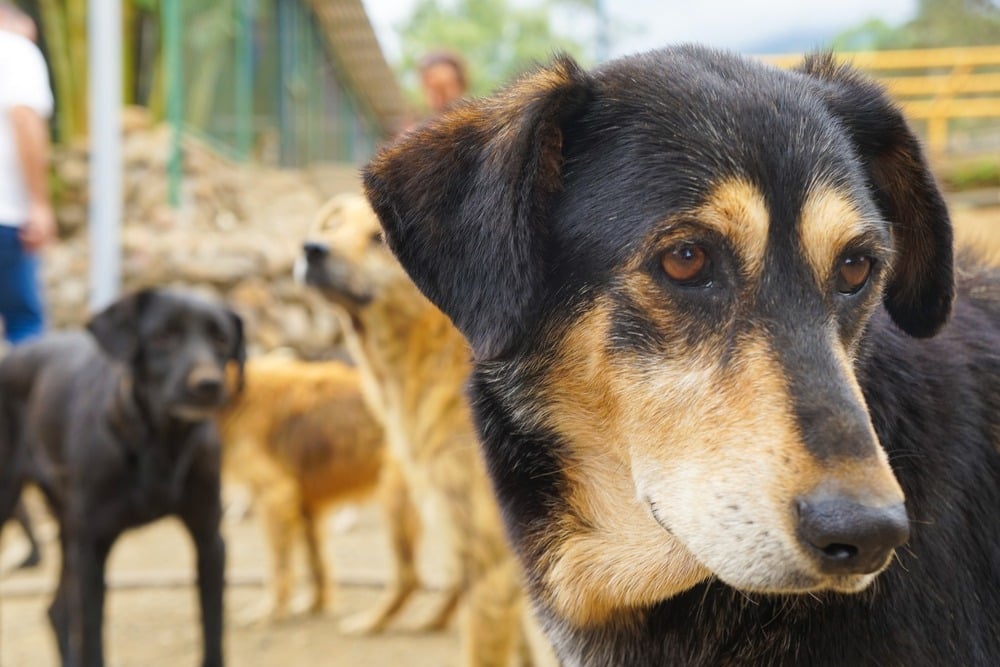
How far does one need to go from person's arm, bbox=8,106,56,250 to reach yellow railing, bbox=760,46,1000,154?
1460 centimetres

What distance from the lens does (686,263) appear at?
1.96 m

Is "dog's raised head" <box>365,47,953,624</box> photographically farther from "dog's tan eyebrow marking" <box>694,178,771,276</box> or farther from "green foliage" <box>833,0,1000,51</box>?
"green foliage" <box>833,0,1000,51</box>

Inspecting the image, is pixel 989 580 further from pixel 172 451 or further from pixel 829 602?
pixel 172 451

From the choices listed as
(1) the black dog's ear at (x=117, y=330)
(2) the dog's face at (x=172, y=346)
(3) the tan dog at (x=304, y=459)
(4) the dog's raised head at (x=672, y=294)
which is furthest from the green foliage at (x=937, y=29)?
(4) the dog's raised head at (x=672, y=294)

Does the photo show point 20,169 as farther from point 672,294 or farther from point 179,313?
point 672,294

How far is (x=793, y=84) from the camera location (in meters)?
2.16

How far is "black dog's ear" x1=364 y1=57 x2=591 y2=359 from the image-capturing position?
2.00 meters

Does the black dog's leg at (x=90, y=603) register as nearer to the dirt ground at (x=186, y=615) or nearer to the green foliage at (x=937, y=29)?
the dirt ground at (x=186, y=615)

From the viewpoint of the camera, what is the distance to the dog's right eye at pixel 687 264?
195cm

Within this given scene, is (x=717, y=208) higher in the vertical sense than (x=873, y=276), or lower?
higher

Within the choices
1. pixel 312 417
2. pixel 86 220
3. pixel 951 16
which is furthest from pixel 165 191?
pixel 951 16

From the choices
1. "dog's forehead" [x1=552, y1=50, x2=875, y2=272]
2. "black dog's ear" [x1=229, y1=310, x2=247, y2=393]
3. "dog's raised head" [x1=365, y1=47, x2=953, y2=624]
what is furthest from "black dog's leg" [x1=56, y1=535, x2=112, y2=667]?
"dog's forehead" [x1=552, y1=50, x2=875, y2=272]

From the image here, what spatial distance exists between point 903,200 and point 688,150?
0.57m

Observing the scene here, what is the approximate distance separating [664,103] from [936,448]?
2.76ft
